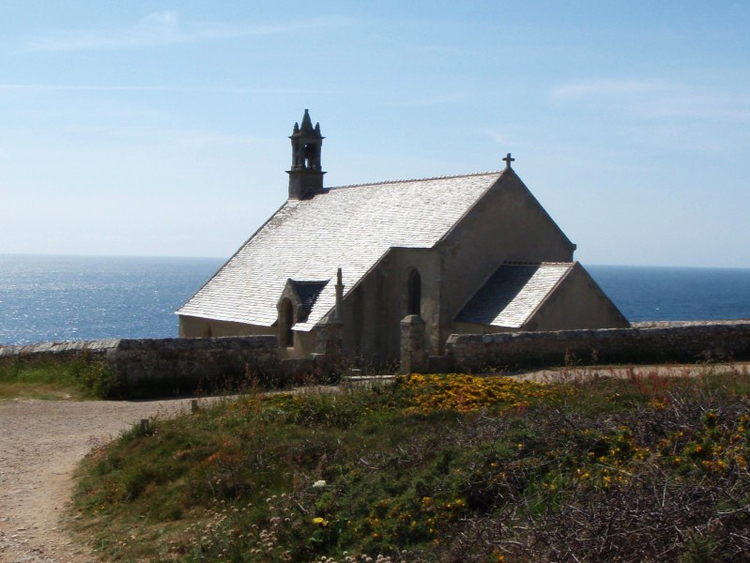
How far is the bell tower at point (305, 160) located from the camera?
3794 cm

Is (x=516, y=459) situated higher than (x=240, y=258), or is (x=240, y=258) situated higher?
(x=240, y=258)

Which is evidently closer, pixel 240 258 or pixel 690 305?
pixel 240 258

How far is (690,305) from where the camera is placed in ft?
374

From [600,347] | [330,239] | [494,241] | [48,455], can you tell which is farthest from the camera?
[330,239]

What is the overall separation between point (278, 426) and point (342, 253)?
17.3 meters

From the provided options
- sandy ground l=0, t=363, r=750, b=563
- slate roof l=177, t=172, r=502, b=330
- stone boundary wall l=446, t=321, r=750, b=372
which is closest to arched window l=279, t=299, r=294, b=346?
slate roof l=177, t=172, r=502, b=330

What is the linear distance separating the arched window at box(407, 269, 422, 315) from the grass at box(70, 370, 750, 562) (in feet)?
45.2

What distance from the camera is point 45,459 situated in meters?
13.7

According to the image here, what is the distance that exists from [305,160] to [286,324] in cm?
1150

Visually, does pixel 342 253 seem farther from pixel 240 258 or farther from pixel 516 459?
pixel 516 459

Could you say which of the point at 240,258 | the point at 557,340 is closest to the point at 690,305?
the point at 240,258

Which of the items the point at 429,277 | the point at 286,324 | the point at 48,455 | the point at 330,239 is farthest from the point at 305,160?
the point at 48,455

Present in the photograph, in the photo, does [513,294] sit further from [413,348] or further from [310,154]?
[310,154]

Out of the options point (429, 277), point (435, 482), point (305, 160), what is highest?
point (305, 160)
